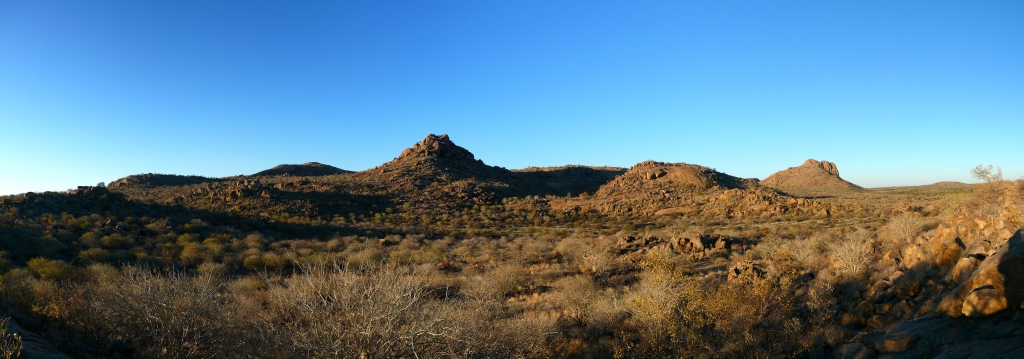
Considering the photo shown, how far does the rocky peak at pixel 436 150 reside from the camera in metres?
56.3

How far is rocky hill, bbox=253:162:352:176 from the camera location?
6700 cm

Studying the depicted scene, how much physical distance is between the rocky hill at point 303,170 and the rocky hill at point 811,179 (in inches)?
2687

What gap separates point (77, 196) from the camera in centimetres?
2552

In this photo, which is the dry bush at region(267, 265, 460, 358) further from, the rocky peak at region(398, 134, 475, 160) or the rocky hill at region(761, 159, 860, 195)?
the rocky hill at region(761, 159, 860, 195)

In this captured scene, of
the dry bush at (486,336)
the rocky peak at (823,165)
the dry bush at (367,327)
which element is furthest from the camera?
the rocky peak at (823,165)

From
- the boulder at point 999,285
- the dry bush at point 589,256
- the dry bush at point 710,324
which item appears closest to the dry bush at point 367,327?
the dry bush at point 710,324

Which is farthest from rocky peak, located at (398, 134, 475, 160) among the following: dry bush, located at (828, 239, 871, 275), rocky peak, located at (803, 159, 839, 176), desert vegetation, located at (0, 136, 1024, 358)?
rocky peak, located at (803, 159, 839, 176)

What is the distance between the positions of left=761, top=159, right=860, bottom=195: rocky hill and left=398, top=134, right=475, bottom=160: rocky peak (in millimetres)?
42473

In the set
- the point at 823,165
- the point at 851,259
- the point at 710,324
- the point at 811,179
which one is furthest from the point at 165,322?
the point at 823,165

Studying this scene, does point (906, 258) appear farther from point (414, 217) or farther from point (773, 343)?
point (414, 217)

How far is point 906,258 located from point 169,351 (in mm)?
14293

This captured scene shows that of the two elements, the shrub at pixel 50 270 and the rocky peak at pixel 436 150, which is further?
the rocky peak at pixel 436 150

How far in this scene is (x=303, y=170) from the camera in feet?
230

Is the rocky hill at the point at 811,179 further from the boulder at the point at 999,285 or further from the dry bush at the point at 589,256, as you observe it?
the boulder at the point at 999,285
